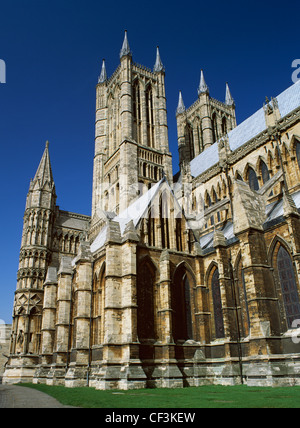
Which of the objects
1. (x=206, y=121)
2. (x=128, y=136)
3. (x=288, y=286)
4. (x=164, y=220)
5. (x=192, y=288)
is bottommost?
(x=288, y=286)

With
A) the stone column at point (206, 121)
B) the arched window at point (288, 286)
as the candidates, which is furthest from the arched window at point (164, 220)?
the stone column at point (206, 121)

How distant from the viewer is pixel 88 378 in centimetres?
2361

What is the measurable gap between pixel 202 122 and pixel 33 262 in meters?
32.3

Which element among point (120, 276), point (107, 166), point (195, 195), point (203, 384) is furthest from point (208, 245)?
point (107, 166)

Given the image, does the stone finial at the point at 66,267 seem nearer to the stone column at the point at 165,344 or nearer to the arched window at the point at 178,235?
the arched window at the point at 178,235

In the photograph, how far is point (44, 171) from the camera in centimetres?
A: 4700

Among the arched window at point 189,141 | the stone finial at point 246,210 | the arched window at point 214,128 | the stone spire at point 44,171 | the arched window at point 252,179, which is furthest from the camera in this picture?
the arched window at point 189,141

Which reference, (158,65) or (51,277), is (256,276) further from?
(158,65)

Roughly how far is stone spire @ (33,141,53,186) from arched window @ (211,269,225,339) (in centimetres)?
3023

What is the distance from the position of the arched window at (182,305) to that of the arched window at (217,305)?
5.19ft

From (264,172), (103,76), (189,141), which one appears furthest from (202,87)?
(264,172)

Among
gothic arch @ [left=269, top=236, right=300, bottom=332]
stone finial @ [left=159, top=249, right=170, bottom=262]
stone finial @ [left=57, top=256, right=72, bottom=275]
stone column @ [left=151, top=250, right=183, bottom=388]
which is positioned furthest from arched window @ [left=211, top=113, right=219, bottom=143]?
gothic arch @ [left=269, top=236, right=300, bottom=332]

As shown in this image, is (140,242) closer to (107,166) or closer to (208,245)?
(208,245)

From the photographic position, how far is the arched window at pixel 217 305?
70.5ft
